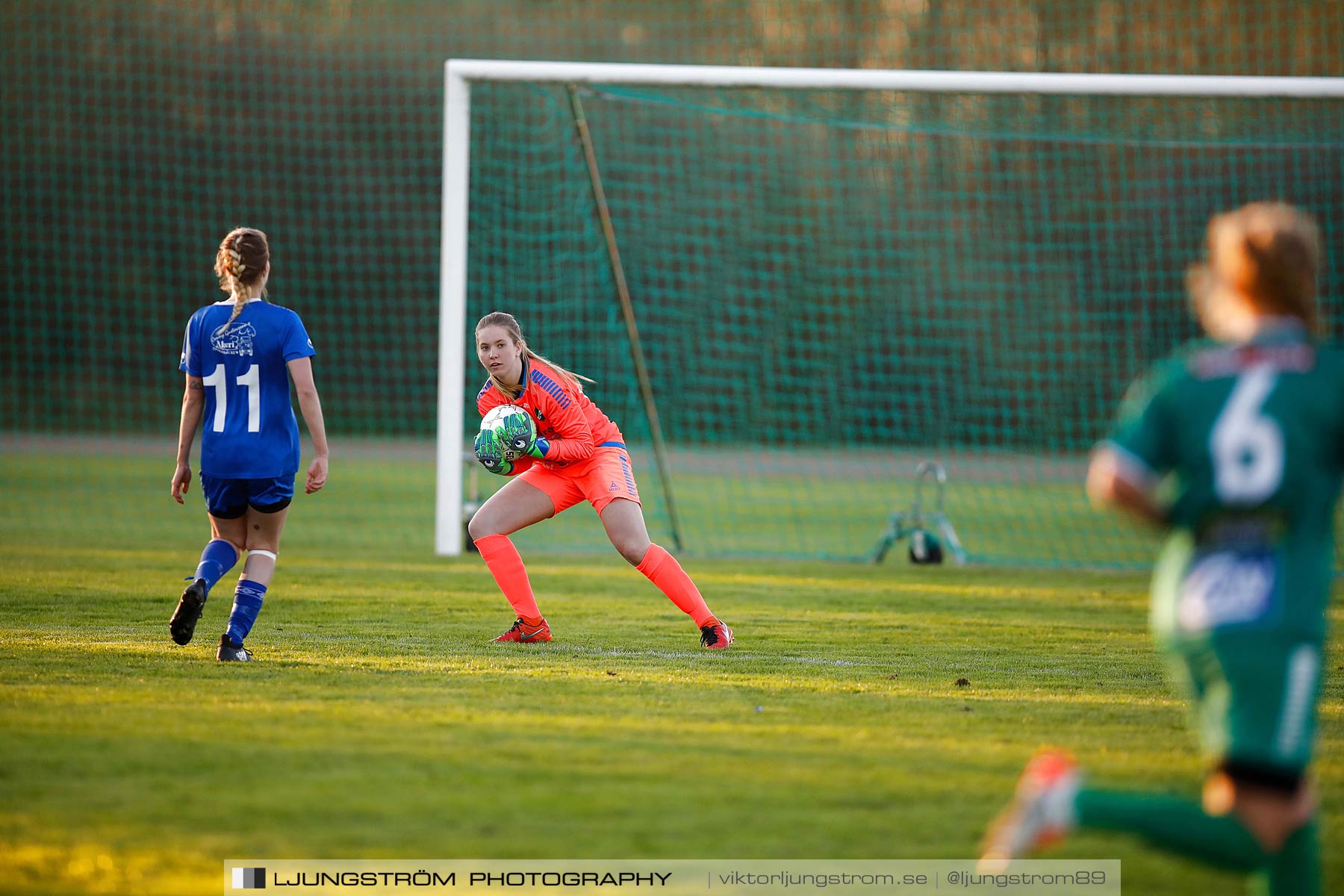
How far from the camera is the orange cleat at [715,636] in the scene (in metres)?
6.15

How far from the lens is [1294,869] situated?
8.30 feet

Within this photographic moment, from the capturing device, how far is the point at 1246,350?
263 centimetres

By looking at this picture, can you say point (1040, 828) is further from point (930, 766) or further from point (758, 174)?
point (758, 174)

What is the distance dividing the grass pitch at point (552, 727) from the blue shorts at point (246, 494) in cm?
65

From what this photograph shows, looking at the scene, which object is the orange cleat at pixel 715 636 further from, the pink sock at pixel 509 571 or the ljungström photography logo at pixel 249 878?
the ljungström photography logo at pixel 249 878

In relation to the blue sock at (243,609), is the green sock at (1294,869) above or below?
above

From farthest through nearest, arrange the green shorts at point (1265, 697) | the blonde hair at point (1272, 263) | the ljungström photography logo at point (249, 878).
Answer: the ljungström photography logo at point (249, 878) → the blonde hair at point (1272, 263) → the green shorts at point (1265, 697)

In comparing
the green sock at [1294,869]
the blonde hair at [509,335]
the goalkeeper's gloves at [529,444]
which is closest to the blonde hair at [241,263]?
the blonde hair at [509,335]

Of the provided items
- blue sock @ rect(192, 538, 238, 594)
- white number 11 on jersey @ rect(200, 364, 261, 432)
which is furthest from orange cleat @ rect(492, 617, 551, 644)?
white number 11 on jersey @ rect(200, 364, 261, 432)

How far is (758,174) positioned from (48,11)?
1527cm

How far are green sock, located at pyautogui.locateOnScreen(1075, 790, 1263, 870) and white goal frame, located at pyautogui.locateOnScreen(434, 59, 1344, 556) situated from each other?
740 cm

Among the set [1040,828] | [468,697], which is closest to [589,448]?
[468,697]

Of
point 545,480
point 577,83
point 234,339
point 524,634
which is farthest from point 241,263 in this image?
point 577,83

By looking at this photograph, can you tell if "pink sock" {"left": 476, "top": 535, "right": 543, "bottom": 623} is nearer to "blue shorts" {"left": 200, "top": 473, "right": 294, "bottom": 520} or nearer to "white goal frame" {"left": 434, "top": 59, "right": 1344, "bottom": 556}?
"blue shorts" {"left": 200, "top": 473, "right": 294, "bottom": 520}
